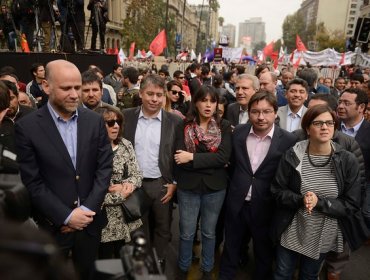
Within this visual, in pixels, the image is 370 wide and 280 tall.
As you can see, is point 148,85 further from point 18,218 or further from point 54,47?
point 54,47

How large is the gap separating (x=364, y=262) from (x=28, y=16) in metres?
8.86

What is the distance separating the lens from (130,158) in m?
2.72

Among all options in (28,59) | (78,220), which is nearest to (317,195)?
(78,220)

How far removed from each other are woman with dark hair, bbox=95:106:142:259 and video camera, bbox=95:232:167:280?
1614 mm

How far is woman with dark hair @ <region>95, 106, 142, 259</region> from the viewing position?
2623 millimetres

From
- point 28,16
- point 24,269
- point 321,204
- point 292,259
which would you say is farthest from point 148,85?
point 28,16

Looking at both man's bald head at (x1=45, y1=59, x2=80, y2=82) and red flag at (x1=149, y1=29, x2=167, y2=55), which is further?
red flag at (x1=149, y1=29, x2=167, y2=55)

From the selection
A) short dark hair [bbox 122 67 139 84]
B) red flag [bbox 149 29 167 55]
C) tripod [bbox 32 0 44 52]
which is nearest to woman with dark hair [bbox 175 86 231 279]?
short dark hair [bbox 122 67 139 84]

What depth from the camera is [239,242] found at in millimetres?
3059

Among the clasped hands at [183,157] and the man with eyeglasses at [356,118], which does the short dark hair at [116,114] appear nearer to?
the clasped hands at [183,157]

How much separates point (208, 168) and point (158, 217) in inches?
29.6

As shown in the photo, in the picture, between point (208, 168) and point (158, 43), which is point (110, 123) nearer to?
point (208, 168)

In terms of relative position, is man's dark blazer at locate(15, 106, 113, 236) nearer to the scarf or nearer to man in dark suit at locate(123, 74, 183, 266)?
man in dark suit at locate(123, 74, 183, 266)

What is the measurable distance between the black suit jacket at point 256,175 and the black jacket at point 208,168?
3.9 inches
